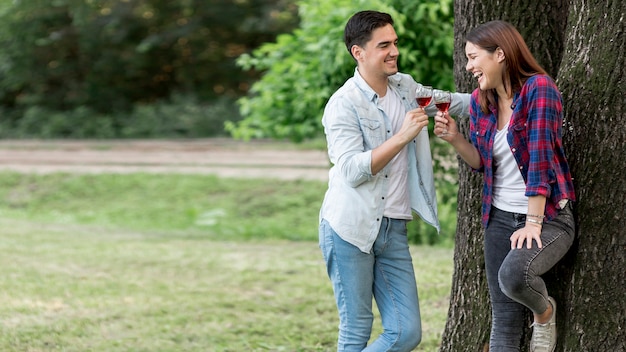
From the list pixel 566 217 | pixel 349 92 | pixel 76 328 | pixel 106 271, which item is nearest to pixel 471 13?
pixel 349 92

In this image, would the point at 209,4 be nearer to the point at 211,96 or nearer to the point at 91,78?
the point at 211,96

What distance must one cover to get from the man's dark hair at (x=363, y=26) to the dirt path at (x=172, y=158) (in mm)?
11948

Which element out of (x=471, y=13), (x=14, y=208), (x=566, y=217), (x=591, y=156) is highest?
(x=471, y=13)

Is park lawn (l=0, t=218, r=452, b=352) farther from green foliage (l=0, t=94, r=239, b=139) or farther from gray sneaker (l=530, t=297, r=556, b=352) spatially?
green foliage (l=0, t=94, r=239, b=139)

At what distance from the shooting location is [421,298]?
7.42 m

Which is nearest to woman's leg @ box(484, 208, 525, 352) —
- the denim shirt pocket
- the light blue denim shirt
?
the light blue denim shirt

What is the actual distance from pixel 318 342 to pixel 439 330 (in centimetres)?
84

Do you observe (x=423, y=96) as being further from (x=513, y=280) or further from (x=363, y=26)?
(x=513, y=280)

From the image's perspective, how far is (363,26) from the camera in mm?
3908

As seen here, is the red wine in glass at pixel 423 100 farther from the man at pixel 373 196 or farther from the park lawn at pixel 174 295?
the park lawn at pixel 174 295

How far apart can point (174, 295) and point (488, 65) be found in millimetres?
4803

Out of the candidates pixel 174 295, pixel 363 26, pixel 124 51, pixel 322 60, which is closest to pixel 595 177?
pixel 363 26

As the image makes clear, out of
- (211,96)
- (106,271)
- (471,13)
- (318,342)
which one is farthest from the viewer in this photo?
(211,96)

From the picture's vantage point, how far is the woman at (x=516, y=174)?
3.60 meters
